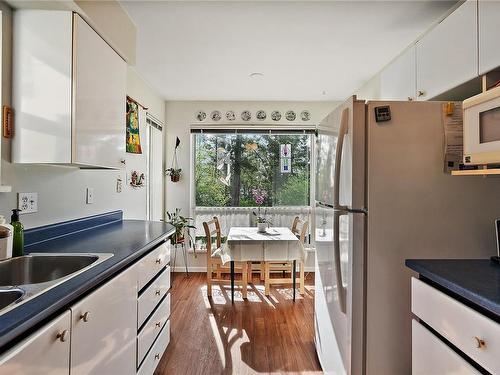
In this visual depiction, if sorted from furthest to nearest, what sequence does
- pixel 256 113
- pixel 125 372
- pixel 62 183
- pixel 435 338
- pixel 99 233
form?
pixel 256 113, pixel 99 233, pixel 62 183, pixel 125 372, pixel 435 338

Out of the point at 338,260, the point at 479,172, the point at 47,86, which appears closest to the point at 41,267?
the point at 47,86

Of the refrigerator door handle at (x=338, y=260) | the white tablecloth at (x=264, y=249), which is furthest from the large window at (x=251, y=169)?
the refrigerator door handle at (x=338, y=260)

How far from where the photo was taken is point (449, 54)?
176 cm

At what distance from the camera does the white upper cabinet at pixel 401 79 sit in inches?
86.7

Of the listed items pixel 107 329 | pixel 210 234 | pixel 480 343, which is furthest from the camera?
pixel 210 234

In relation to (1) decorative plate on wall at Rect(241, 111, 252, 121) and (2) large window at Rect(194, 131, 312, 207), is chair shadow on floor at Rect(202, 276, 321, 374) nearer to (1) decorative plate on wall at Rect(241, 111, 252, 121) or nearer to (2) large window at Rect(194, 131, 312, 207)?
(2) large window at Rect(194, 131, 312, 207)

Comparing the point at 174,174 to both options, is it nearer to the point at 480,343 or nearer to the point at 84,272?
the point at 84,272

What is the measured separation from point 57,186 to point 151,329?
→ 1.07 meters

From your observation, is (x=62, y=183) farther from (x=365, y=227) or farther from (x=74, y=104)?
(x=365, y=227)

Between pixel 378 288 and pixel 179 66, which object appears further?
pixel 179 66

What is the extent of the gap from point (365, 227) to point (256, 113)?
3.12 m

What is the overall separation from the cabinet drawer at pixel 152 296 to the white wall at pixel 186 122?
2300 millimetres

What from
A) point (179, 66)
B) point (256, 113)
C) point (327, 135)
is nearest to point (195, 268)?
point (256, 113)

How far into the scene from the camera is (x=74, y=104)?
151 centimetres
